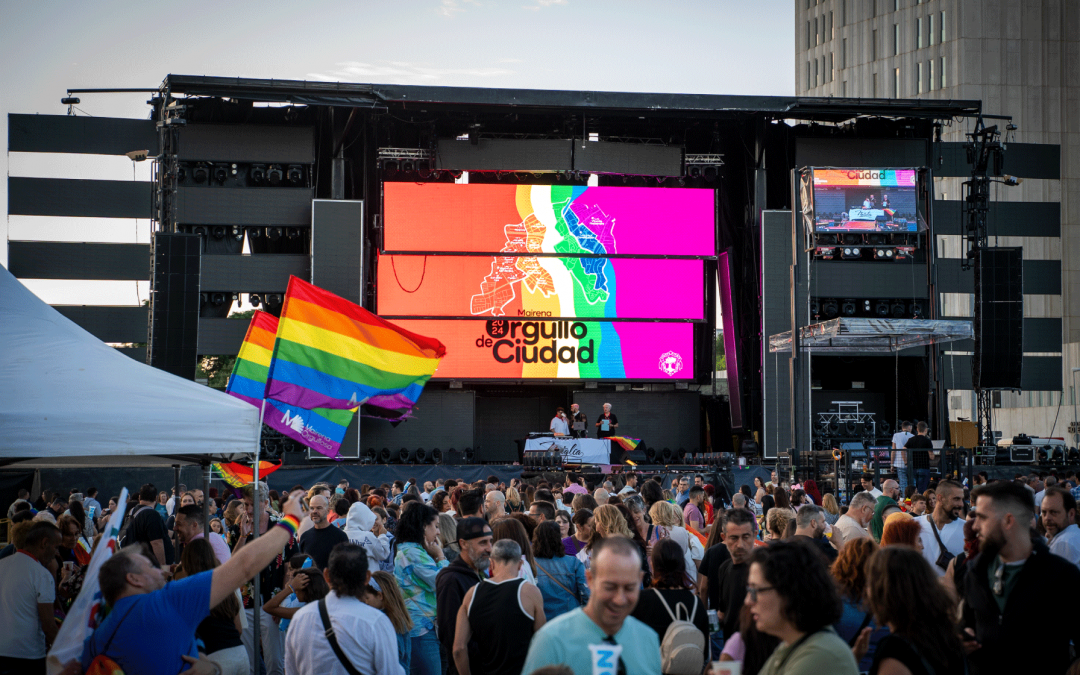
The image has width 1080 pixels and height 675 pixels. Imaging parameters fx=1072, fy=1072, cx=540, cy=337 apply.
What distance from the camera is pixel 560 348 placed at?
28547mm

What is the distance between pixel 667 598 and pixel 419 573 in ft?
8.20

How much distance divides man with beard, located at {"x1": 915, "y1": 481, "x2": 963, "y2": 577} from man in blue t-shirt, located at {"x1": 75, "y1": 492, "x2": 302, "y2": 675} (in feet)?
16.3

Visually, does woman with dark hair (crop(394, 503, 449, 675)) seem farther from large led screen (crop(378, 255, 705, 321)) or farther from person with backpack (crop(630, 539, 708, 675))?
large led screen (crop(378, 255, 705, 321))

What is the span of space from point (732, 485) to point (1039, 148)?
18464mm

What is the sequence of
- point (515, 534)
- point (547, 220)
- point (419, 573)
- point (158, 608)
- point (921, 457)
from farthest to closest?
point (547, 220)
point (921, 457)
point (419, 573)
point (515, 534)
point (158, 608)

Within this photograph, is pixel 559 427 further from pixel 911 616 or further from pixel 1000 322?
pixel 911 616

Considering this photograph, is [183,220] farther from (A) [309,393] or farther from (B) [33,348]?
(B) [33,348]

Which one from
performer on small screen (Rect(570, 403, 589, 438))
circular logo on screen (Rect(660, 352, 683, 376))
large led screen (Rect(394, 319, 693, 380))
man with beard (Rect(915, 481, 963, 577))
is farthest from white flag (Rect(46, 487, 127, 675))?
circular logo on screen (Rect(660, 352, 683, 376))

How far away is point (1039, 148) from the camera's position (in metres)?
32.0

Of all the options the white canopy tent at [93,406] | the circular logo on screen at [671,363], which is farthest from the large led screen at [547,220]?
the white canopy tent at [93,406]

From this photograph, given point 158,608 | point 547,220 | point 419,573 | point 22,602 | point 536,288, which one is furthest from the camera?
point 547,220

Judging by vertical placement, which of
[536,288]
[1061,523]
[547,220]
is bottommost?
[1061,523]

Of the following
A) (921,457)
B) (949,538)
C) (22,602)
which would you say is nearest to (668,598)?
(949,538)

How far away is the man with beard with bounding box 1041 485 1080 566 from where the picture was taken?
6379 millimetres
